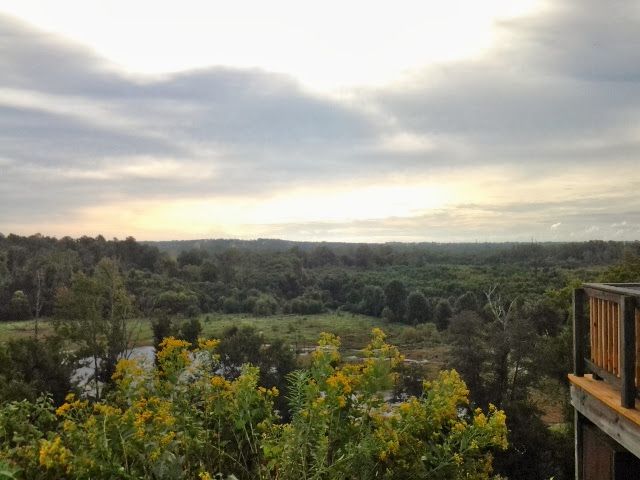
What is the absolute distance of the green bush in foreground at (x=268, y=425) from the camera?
2.25 meters

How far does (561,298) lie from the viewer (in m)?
18.9

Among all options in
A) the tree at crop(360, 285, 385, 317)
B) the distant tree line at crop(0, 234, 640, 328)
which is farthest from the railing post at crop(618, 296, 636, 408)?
the tree at crop(360, 285, 385, 317)

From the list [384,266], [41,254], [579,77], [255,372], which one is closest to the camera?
[255,372]

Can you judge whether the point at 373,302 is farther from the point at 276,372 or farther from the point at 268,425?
the point at 268,425

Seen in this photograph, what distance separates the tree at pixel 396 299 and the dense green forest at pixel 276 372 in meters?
0.14

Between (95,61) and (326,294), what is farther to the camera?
(326,294)

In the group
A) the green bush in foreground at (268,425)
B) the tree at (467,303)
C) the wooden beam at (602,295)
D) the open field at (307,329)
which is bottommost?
the open field at (307,329)

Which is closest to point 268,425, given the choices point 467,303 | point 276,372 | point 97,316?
point 276,372

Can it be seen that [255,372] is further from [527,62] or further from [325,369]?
[527,62]

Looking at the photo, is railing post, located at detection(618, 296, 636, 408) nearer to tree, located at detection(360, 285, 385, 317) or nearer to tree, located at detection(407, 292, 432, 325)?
tree, located at detection(407, 292, 432, 325)

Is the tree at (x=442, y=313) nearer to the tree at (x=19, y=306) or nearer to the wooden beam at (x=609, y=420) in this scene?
the tree at (x=19, y=306)

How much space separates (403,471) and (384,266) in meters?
78.5

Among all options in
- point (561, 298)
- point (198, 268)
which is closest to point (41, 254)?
point (198, 268)

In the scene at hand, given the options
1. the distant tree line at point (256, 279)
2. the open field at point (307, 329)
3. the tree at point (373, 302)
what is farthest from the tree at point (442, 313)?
the tree at point (373, 302)
